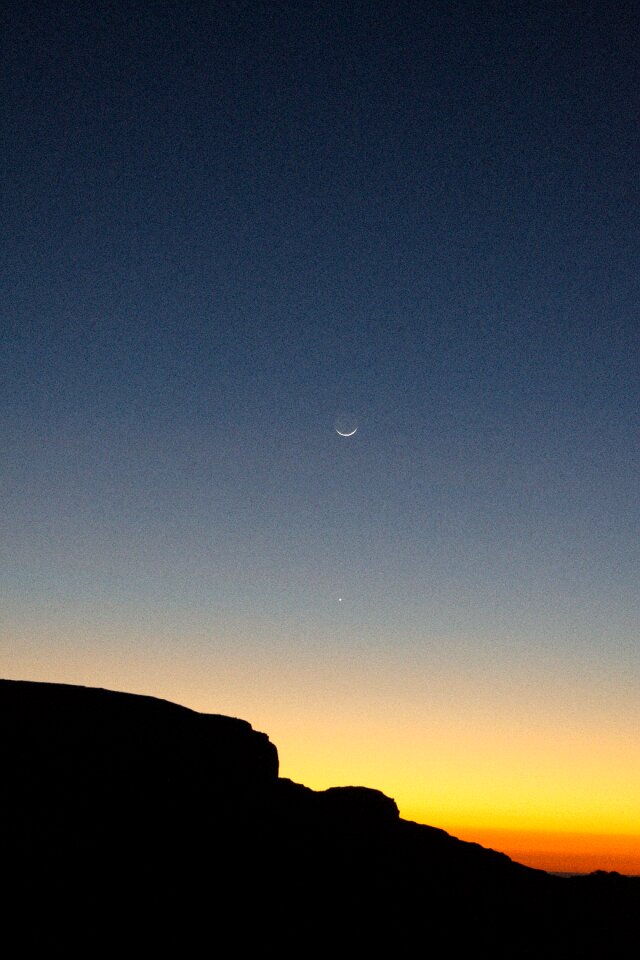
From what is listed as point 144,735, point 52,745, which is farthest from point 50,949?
point 144,735

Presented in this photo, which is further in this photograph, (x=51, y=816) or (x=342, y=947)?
(x=342, y=947)

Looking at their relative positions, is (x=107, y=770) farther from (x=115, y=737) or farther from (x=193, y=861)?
(x=193, y=861)

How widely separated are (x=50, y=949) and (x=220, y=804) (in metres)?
13.6

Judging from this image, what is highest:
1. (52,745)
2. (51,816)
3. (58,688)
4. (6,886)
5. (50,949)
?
(58,688)

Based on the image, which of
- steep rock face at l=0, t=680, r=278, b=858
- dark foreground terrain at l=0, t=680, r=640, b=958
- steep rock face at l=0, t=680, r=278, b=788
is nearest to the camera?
dark foreground terrain at l=0, t=680, r=640, b=958

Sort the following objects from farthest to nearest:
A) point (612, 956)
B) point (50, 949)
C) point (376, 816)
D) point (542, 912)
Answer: point (376, 816) → point (542, 912) → point (612, 956) → point (50, 949)

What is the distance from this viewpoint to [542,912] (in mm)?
52188

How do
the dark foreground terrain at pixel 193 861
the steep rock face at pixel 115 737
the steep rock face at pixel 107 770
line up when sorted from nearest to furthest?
the dark foreground terrain at pixel 193 861 → the steep rock face at pixel 107 770 → the steep rock face at pixel 115 737

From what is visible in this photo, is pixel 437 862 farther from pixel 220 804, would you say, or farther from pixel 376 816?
pixel 220 804

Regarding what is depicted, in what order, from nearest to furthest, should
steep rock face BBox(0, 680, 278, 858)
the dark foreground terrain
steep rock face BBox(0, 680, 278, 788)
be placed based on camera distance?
the dark foreground terrain, steep rock face BBox(0, 680, 278, 858), steep rock face BBox(0, 680, 278, 788)

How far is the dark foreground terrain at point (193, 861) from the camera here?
98.5 feet

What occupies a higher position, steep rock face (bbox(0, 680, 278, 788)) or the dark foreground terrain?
steep rock face (bbox(0, 680, 278, 788))

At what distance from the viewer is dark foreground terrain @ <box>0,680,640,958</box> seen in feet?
98.5

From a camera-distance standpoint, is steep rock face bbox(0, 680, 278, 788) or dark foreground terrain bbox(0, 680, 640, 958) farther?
steep rock face bbox(0, 680, 278, 788)
